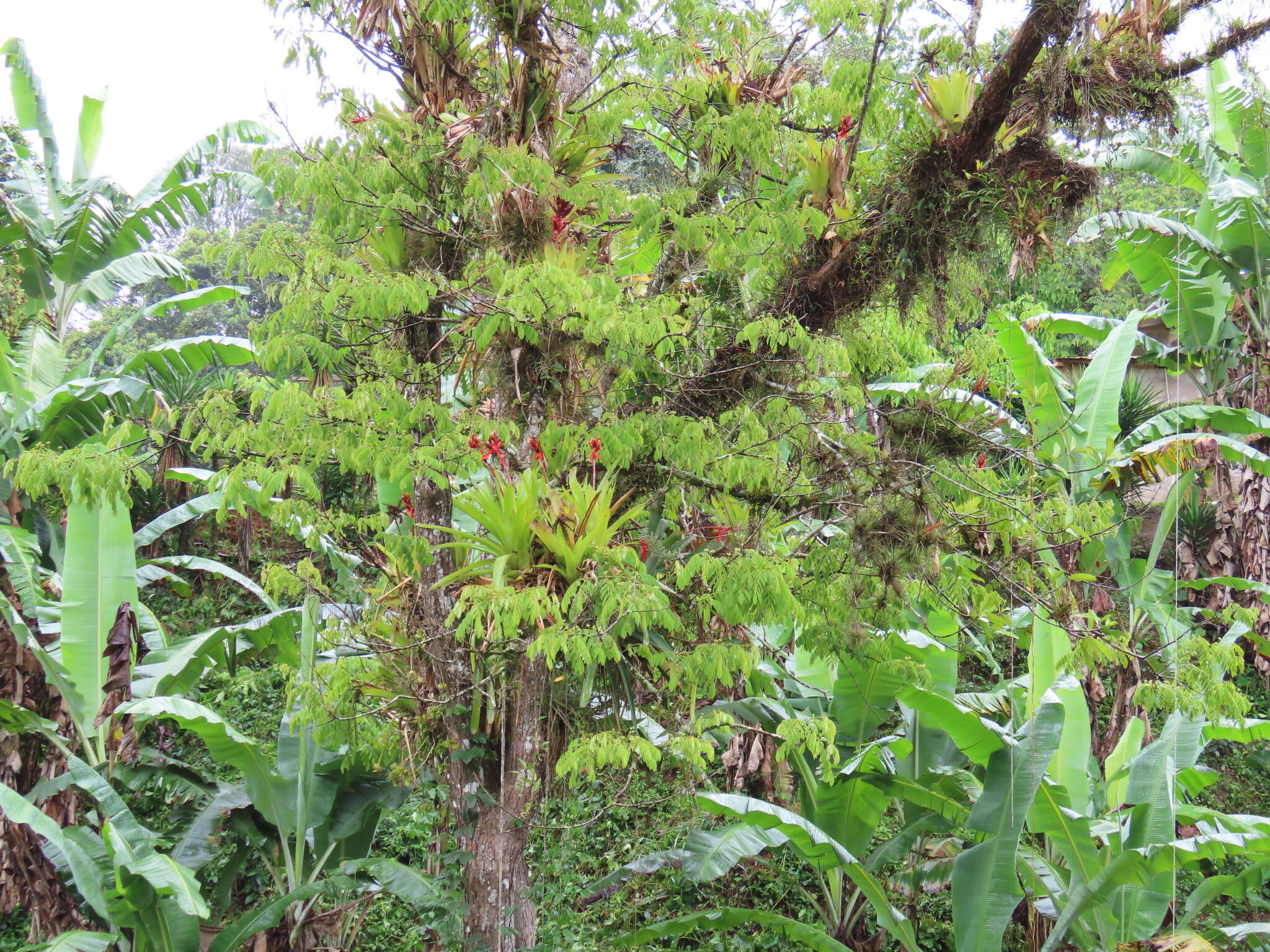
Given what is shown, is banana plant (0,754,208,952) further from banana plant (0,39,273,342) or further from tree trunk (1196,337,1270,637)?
tree trunk (1196,337,1270,637)

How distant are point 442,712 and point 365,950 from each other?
8.44ft

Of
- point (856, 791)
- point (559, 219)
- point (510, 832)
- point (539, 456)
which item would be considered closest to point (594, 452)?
point (539, 456)

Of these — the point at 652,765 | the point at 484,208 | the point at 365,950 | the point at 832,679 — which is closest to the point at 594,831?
the point at 365,950

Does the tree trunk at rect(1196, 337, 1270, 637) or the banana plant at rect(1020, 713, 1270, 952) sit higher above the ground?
the tree trunk at rect(1196, 337, 1270, 637)

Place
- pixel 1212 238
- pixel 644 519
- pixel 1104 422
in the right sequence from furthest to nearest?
pixel 1212 238 → pixel 1104 422 → pixel 644 519

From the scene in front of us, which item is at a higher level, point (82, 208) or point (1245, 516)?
point (82, 208)

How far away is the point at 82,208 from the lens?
24.0ft

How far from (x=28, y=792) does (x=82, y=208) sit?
13.9ft

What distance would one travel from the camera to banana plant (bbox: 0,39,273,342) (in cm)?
749

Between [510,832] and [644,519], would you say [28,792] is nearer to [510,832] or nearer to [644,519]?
[510,832]

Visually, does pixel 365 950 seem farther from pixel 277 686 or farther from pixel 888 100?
pixel 888 100

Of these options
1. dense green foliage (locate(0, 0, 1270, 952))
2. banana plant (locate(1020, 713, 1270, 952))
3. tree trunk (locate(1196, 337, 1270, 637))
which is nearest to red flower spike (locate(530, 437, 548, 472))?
dense green foliage (locate(0, 0, 1270, 952))

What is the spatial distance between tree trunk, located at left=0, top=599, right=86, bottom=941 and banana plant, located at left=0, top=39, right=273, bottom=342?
2894 mm

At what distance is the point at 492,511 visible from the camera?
4160 mm
